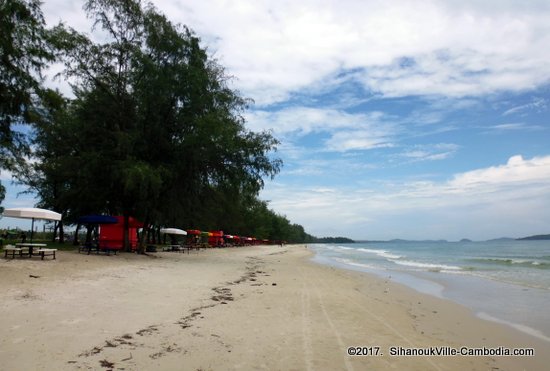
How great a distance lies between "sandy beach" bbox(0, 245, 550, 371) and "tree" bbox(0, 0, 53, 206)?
494 cm

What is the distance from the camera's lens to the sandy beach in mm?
5570

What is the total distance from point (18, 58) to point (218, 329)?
1154 cm

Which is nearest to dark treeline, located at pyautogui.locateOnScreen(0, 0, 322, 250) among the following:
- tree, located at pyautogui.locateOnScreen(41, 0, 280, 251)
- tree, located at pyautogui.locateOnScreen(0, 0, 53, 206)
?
tree, located at pyautogui.locateOnScreen(41, 0, 280, 251)

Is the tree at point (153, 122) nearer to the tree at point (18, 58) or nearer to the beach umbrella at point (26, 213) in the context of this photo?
the beach umbrella at point (26, 213)

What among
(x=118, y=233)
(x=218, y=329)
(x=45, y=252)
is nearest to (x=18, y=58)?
(x=45, y=252)

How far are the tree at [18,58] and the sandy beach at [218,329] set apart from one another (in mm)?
4942

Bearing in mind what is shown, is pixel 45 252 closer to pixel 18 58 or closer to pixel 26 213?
pixel 26 213

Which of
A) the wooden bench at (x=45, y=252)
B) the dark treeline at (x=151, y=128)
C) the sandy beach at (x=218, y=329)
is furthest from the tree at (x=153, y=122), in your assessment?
the sandy beach at (x=218, y=329)

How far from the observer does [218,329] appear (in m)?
7.24

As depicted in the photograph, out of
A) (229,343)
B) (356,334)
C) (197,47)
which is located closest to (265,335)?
(229,343)

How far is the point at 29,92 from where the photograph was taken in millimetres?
13828

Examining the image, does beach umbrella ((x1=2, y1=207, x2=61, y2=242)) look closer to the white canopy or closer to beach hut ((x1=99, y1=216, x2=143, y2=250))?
the white canopy

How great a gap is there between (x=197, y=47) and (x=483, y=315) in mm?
21444

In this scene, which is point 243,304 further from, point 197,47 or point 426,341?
point 197,47
